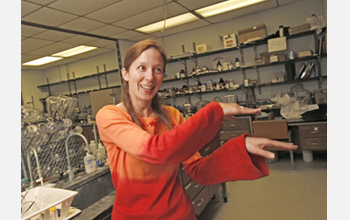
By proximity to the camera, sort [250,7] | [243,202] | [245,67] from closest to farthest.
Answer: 1. [243,202]
2. [250,7]
3. [245,67]

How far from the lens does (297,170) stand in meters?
3.43

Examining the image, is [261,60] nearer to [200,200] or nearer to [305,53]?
[305,53]

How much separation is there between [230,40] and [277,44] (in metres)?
0.87

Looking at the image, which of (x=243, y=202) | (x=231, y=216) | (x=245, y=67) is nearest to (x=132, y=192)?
(x=231, y=216)

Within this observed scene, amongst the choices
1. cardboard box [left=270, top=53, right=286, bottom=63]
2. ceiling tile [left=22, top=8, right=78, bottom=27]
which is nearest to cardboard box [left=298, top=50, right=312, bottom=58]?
cardboard box [left=270, top=53, right=286, bottom=63]

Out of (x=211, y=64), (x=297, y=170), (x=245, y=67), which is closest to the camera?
(x=297, y=170)

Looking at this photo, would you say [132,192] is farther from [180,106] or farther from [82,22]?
[180,106]

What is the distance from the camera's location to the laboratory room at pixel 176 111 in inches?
29.6

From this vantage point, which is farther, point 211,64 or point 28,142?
point 211,64

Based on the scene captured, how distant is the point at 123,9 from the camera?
3297mm

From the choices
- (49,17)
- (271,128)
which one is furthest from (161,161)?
(49,17)

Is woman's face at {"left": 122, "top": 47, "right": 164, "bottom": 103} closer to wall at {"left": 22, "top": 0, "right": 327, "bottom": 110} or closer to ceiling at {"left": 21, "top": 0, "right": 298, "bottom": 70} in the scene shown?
ceiling at {"left": 21, "top": 0, "right": 298, "bottom": 70}

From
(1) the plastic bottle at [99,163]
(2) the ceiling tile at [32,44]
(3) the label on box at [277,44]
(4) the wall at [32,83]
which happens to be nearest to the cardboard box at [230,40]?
(3) the label on box at [277,44]

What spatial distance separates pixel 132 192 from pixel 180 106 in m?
4.46
